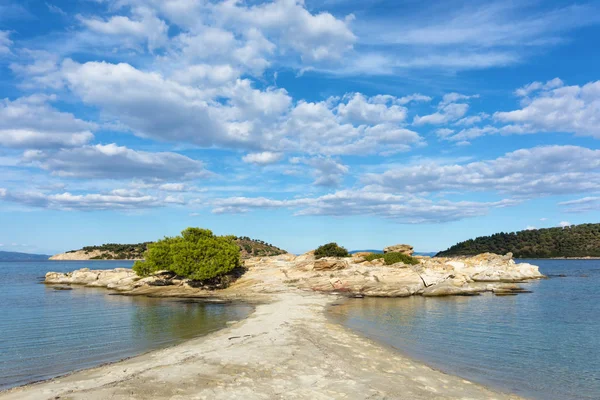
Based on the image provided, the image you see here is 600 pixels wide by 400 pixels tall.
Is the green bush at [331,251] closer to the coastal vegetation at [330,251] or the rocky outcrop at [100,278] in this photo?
the coastal vegetation at [330,251]

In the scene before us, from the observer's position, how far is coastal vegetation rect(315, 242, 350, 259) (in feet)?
272

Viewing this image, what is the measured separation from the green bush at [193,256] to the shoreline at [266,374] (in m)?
36.6

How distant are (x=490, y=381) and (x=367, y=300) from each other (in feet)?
112

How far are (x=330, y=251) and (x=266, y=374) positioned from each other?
65.3 meters

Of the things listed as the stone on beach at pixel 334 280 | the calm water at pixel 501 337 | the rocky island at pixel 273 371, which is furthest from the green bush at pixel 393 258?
the rocky island at pixel 273 371

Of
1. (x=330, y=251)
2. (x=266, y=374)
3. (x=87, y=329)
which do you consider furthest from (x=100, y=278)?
(x=266, y=374)

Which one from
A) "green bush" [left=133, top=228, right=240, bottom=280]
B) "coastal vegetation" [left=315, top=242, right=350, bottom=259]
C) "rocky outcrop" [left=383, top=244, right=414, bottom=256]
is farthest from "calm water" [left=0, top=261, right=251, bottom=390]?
"rocky outcrop" [left=383, top=244, right=414, bottom=256]

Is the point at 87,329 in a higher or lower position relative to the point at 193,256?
lower

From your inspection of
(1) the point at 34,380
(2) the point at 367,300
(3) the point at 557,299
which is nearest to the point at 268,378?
(1) the point at 34,380

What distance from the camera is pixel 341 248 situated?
8406 centimetres

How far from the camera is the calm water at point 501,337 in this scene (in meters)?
20.2

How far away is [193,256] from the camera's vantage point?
211 ft

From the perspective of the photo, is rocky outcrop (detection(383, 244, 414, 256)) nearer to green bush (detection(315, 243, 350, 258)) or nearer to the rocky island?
green bush (detection(315, 243, 350, 258))

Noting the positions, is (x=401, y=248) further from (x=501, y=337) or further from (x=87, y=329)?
(x=87, y=329)
